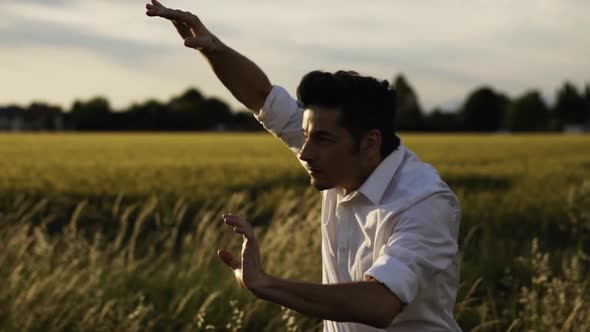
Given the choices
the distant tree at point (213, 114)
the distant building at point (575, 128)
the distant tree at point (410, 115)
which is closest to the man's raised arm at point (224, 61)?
the distant tree at point (410, 115)

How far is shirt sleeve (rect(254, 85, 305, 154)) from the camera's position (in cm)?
279

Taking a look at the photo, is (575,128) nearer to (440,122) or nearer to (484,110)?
(484,110)

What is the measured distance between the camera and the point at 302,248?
550cm

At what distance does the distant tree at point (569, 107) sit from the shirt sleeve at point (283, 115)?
417 ft

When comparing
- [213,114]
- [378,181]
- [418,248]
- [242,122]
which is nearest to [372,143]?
[378,181]

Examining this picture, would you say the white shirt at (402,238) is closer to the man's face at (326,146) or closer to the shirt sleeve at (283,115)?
the man's face at (326,146)

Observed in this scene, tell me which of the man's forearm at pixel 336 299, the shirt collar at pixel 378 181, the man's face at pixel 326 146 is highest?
the man's face at pixel 326 146

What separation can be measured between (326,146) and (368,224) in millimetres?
241

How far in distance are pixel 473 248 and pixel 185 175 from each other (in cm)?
970

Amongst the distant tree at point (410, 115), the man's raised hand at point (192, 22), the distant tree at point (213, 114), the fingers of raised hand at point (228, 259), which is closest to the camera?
the fingers of raised hand at point (228, 259)

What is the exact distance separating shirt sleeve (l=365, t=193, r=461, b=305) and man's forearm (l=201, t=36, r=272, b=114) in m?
0.90

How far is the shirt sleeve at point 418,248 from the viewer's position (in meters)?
1.89

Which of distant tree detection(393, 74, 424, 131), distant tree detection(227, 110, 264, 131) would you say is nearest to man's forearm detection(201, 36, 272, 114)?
distant tree detection(227, 110, 264, 131)

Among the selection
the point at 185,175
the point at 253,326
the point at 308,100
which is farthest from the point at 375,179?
the point at 185,175
